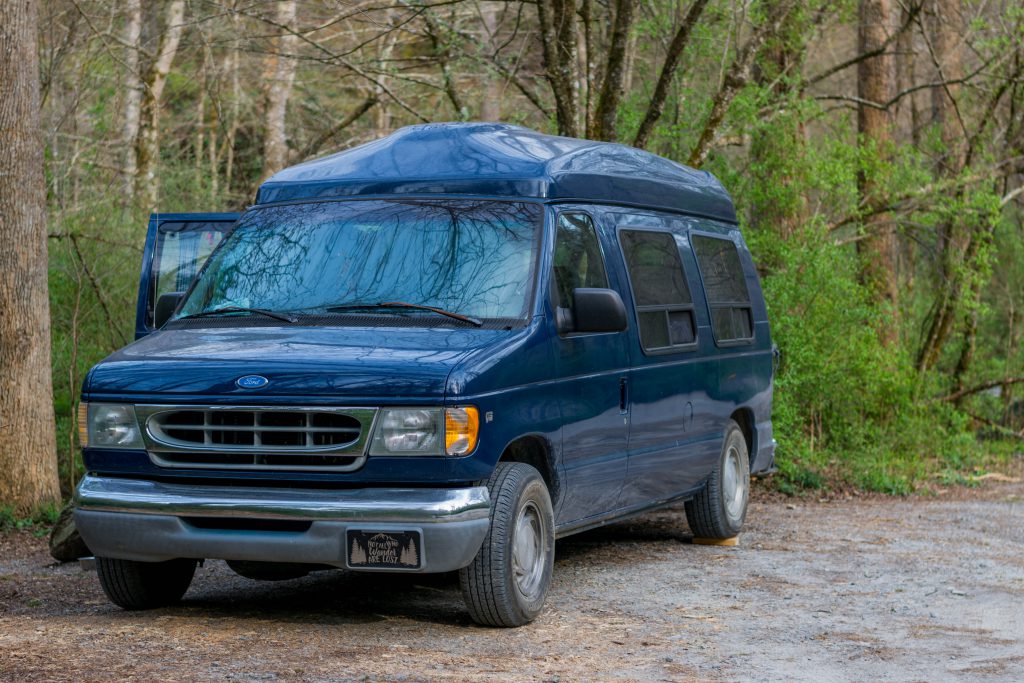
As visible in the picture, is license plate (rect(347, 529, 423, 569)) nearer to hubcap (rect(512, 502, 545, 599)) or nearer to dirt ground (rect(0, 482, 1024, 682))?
dirt ground (rect(0, 482, 1024, 682))

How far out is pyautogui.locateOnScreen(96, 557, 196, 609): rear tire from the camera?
6852 mm

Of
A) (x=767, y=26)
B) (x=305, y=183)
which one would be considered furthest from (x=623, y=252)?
(x=767, y=26)

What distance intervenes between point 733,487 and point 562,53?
471 cm

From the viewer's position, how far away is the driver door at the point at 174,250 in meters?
9.34

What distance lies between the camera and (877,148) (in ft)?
50.5

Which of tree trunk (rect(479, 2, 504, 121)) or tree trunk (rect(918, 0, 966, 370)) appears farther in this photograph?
tree trunk (rect(918, 0, 966, 370))

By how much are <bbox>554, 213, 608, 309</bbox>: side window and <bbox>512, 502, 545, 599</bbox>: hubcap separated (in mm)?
1121

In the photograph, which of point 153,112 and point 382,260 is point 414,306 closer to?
point 382,260

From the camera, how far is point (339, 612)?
7070mm

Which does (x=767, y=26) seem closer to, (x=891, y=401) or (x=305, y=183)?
(x=891, y=401)

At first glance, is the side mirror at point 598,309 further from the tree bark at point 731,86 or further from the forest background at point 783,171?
the tree bark at point 731,86

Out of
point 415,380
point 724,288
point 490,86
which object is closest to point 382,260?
point 415,380

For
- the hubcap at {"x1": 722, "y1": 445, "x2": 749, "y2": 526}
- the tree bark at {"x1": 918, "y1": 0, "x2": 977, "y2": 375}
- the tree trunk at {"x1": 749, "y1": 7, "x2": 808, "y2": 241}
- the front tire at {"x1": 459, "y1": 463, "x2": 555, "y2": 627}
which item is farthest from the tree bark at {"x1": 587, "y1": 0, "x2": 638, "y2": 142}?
the front tire at {"x1": 459, "y1": 463, "x2": 555, "y2": 627}

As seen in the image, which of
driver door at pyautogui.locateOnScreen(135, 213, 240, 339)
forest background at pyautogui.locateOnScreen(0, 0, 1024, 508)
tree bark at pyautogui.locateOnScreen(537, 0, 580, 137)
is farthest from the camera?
forest background at pyautogui.locateOnScreen(0, 0, 1024, 508)
